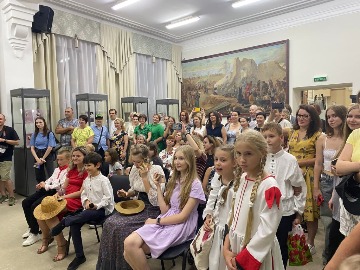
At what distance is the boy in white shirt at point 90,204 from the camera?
3150 millimetres

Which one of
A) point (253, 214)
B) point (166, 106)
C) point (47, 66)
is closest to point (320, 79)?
point (166, 106)

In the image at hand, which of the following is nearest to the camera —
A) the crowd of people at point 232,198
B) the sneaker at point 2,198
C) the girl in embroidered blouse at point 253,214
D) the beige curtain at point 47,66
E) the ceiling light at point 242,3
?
the girl in embroidered blouse at point 253,214

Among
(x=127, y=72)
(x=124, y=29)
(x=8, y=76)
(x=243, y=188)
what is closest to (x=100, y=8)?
(x=124, y=29)

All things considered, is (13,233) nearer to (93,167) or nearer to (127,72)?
(93,167)

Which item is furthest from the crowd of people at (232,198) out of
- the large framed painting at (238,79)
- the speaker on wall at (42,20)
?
the large framed painting at (238,79)

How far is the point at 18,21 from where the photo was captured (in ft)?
21.4

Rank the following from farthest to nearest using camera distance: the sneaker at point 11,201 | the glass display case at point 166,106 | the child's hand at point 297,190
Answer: the glass display case at point 166,106 < the sneaker at point 11,201 < the child's hand at point 297,190

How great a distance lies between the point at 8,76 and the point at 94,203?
492 cm

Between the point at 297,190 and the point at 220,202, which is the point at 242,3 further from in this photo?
the point at 220,202

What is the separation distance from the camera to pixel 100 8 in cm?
838

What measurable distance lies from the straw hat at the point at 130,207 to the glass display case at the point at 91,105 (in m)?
5.21

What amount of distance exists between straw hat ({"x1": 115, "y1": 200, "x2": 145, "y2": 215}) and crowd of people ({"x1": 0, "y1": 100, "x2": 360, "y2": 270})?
0.05 metres

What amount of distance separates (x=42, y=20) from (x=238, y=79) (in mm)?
6245

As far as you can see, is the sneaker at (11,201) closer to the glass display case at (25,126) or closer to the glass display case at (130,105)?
the glass display case at (25,126)
